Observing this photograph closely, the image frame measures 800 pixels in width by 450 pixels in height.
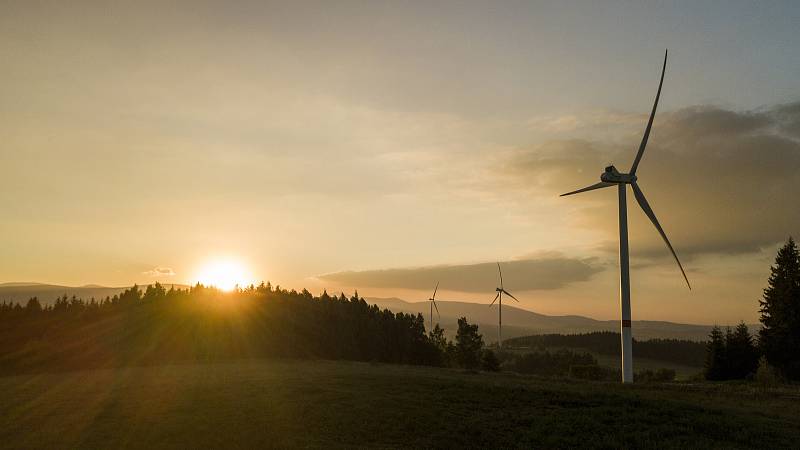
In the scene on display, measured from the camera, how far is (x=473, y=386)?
158 ft

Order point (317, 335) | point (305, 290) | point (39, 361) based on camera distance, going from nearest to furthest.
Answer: point (39, 361)
point (317, 335)
point (305, 290)

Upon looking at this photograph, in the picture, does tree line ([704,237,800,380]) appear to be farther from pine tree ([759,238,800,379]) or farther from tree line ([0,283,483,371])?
tree line ([0,283,483,371])

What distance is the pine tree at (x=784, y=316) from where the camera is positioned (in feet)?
267

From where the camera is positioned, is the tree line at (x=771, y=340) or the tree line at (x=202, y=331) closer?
the tree line at (x=771, y=340)

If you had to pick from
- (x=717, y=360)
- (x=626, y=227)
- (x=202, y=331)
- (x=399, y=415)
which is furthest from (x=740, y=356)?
(x=202, y=331)

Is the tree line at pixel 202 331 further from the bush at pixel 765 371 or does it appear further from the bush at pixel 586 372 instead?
the bush at pixel 765 371

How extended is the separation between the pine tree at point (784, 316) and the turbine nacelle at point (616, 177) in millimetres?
38613

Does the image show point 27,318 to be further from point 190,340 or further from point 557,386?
point 557,386

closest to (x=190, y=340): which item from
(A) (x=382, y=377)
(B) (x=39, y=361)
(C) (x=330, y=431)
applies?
(B) (x=39, y=361)

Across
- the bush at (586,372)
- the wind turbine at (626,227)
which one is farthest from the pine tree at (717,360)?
the wind turbine at (626,227)

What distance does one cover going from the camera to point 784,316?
82.9 meters

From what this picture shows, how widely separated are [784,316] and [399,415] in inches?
2715

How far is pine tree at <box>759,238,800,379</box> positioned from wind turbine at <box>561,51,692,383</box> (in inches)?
1405

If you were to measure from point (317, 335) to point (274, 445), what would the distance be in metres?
94.6
